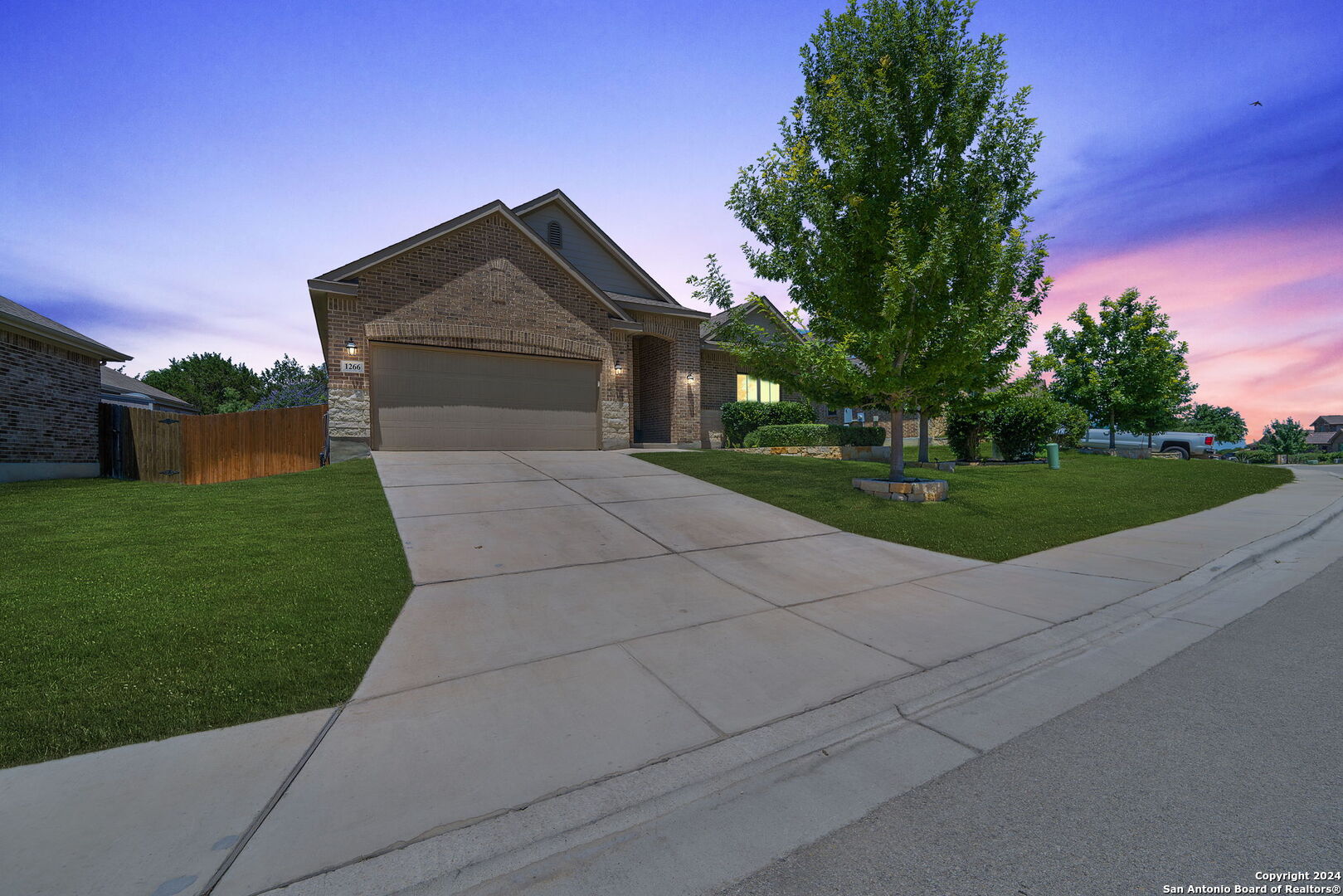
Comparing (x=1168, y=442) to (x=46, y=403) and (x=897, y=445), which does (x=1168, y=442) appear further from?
(x=46, y=403)

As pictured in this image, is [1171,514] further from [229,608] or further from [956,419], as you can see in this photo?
[229,608]

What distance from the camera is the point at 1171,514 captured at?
421 inches

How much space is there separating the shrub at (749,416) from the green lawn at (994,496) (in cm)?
405

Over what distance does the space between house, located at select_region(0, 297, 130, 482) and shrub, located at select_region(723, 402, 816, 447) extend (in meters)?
17.6

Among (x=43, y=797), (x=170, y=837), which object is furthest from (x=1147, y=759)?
(x=43, y=797)

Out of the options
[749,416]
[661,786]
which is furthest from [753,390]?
[661,786]

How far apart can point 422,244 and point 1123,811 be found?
1577 cm

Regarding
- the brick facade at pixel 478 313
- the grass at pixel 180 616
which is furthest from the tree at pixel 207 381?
the grass at pixel 180 616

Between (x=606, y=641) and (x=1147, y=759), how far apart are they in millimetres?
3278

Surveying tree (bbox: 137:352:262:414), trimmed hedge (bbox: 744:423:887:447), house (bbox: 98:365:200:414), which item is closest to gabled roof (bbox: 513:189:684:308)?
trimmed hedge (bbox: 744:423:887:447)

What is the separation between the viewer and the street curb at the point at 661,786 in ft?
7.31

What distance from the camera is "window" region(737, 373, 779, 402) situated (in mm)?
22141

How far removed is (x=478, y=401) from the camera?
15266 mm

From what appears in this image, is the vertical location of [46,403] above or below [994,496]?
above
